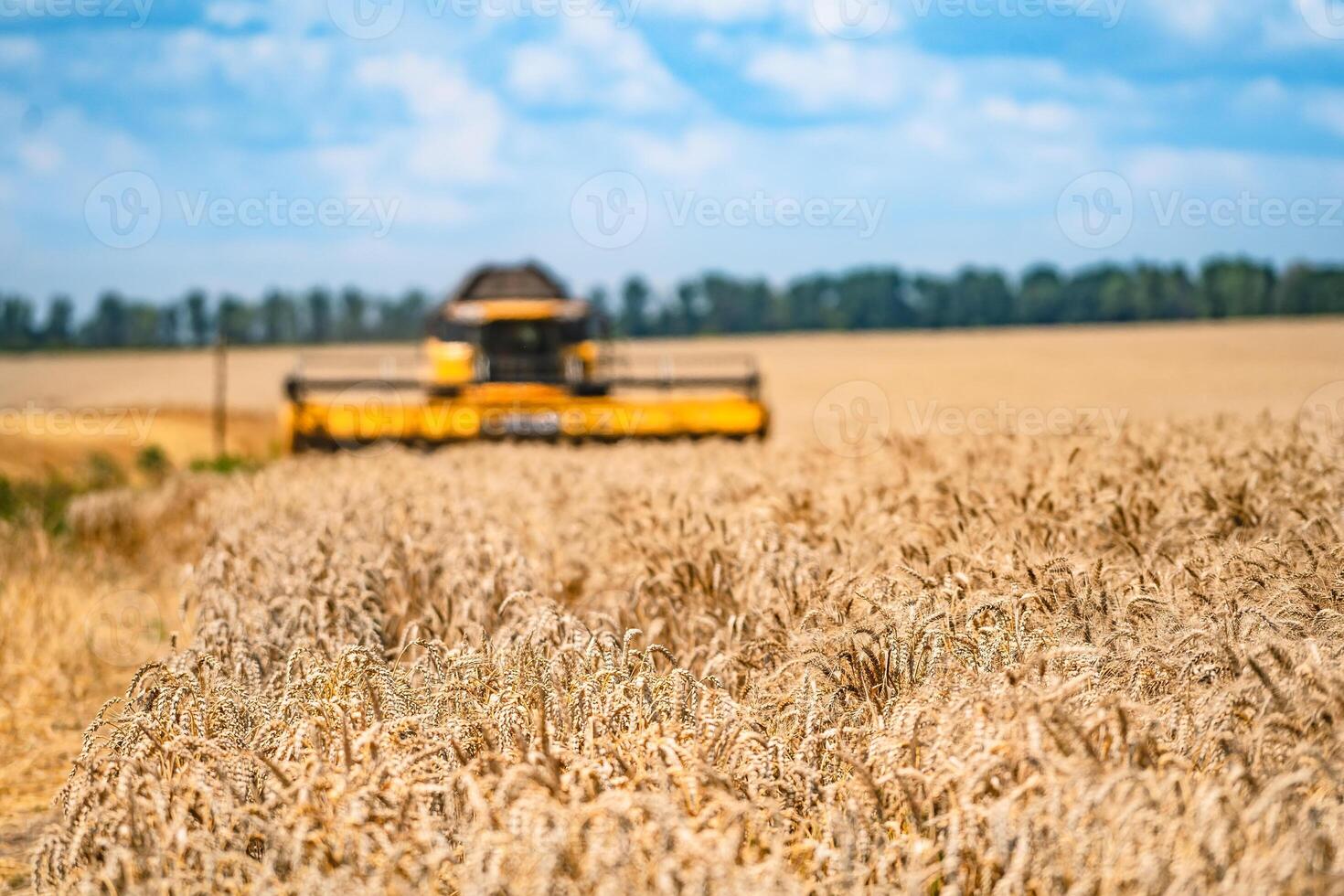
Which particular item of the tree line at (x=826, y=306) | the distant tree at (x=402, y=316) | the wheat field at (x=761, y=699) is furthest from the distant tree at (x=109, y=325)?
the wheat field at (x=761, y=699)

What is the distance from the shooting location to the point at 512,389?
15.6 m

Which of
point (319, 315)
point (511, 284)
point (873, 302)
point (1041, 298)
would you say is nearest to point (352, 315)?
point (319, 315)

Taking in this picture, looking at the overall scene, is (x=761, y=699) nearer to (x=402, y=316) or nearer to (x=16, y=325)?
(x=402, y=316)

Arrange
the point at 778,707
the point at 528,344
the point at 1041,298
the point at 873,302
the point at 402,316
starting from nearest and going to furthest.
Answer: the point at 778,707
the point at 528,344
the point at 1041,298
the point at 873,302
the point at 402,316

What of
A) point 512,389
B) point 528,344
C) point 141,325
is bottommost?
point 512,389

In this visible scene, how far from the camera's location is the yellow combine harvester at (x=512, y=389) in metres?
13.2

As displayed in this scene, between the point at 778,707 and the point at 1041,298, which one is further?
the point at 1041,298

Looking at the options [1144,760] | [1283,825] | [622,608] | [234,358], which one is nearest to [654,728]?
[1144,760]

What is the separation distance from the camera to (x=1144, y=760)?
261cm

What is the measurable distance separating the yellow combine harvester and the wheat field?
652 centimetres

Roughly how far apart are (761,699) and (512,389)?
1238 cm

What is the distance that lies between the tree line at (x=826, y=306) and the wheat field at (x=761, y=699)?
64.7 metres

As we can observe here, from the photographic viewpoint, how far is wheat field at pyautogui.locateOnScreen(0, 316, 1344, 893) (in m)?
2.36

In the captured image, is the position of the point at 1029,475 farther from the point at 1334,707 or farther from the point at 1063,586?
the point at 1334,707
